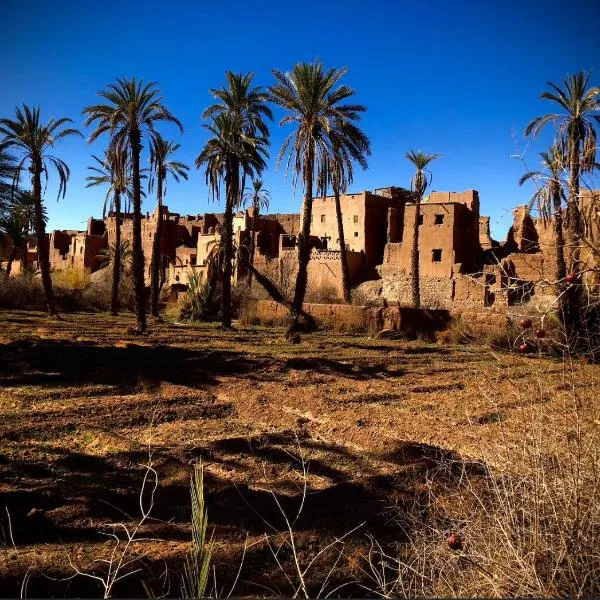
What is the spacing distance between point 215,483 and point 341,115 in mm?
16537

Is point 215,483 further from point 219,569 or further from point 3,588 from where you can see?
point 3,588

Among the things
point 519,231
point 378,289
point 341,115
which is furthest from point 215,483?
point 519,231

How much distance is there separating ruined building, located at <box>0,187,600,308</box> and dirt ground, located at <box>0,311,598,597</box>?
49.9ft

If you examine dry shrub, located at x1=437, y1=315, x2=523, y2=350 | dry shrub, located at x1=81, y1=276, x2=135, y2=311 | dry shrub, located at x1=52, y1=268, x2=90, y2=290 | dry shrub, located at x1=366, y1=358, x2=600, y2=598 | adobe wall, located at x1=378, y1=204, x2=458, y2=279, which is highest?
adobe wall, located at x1=378, y1=204, x2=458, y2=279

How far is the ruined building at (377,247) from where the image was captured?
31766 millimetres

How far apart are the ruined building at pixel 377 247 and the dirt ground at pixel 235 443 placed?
1521 cm

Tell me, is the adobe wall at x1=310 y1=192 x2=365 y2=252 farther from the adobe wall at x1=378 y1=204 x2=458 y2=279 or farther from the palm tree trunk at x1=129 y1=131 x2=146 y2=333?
the palm tree trunk at x1=129 y1=131 x2=146 y2=333

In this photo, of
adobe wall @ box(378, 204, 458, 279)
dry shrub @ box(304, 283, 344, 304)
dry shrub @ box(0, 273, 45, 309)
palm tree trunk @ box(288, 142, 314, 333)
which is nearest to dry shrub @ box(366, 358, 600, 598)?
palm tree trunk @ box(288, 142, 314, 333)

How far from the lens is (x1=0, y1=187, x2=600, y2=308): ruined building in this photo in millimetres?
31766

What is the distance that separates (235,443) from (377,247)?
32.2 meters

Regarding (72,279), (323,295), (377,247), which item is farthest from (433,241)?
(72,279)

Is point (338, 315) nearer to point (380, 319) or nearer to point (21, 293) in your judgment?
point (380, 319)

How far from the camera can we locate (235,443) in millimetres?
7844

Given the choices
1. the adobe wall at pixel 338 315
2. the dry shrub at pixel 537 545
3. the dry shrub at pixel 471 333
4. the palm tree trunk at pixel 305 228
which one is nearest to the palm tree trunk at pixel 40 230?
the adobe wall at pixel 338 315
